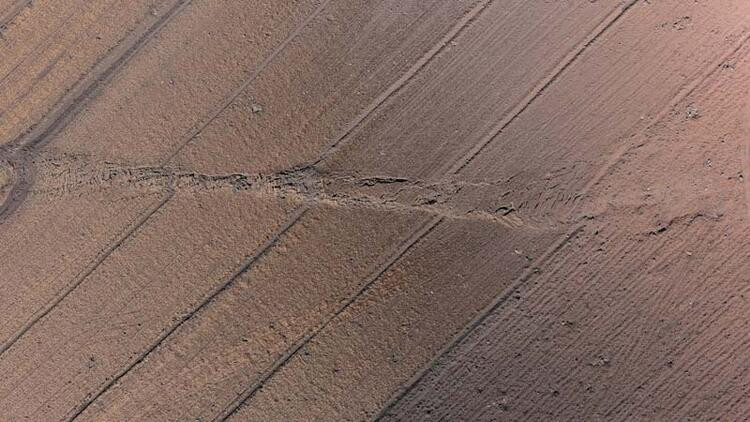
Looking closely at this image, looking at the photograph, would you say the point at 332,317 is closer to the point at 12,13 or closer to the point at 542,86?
the point at 542,86

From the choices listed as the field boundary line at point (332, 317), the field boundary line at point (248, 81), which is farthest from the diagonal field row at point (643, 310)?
the field boundary line at point (248, 81)


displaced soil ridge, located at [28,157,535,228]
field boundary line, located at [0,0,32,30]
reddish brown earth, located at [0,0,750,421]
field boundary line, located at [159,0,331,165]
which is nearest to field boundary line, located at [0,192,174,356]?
reddish brown earth, located at [0,0,750,421]

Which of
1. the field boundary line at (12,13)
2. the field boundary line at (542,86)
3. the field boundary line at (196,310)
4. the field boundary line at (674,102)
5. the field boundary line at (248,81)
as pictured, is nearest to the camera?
→ the field boundary line at (674,102)

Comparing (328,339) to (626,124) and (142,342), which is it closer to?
(142,342)

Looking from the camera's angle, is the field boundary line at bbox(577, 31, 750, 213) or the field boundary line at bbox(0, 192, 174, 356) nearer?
the field boundary line at bbox(577, 31, 750, 213)

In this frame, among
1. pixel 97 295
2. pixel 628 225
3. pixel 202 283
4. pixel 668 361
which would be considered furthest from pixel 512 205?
pixel 97 295

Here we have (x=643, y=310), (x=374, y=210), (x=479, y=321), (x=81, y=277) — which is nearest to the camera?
(x=643, y=310)

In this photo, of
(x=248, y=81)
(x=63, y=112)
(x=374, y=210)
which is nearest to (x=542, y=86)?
(x=374, y=210)

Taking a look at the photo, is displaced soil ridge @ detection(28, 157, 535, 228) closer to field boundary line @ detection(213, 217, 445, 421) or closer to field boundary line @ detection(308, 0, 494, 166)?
field boundary line @ detection(213, 217, 445, 421)

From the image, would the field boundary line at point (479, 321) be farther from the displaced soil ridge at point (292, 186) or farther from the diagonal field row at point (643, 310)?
the displaced soil ridge at point (292, 186)
